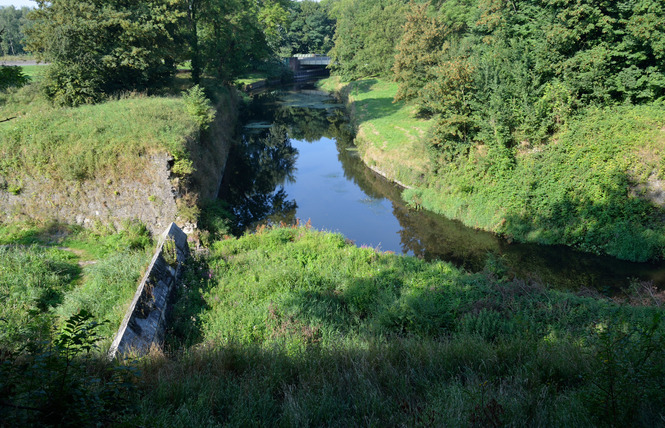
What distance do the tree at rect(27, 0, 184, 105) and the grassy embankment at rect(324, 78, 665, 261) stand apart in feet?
54.5

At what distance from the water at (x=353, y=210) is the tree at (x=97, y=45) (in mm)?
7619

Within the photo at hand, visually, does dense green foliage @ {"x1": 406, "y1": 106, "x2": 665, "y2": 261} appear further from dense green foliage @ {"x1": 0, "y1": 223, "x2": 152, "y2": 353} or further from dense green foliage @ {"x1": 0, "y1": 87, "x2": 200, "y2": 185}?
dense green foliage @ {"x1": 0, "y1": 223, "x2": 152, "y2": 353}

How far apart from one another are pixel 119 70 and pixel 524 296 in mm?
22412

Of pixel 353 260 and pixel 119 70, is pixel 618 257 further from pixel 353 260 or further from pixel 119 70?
pixel 119 70

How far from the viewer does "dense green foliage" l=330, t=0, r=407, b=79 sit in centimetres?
4128

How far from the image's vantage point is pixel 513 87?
17344mm

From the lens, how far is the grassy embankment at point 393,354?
3.77 meters

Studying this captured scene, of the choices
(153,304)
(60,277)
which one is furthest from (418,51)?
(153,304)

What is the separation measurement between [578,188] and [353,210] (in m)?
9.57

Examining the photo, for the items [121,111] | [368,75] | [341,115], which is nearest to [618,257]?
[121,111]

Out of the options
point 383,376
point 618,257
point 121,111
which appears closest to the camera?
point 383,376

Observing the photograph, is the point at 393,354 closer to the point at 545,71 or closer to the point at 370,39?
the point at 545,71

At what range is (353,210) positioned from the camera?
63.2 ft

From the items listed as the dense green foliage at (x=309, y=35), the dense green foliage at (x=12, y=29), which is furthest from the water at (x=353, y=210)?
the dense green foliage at (x=12, y=29)
